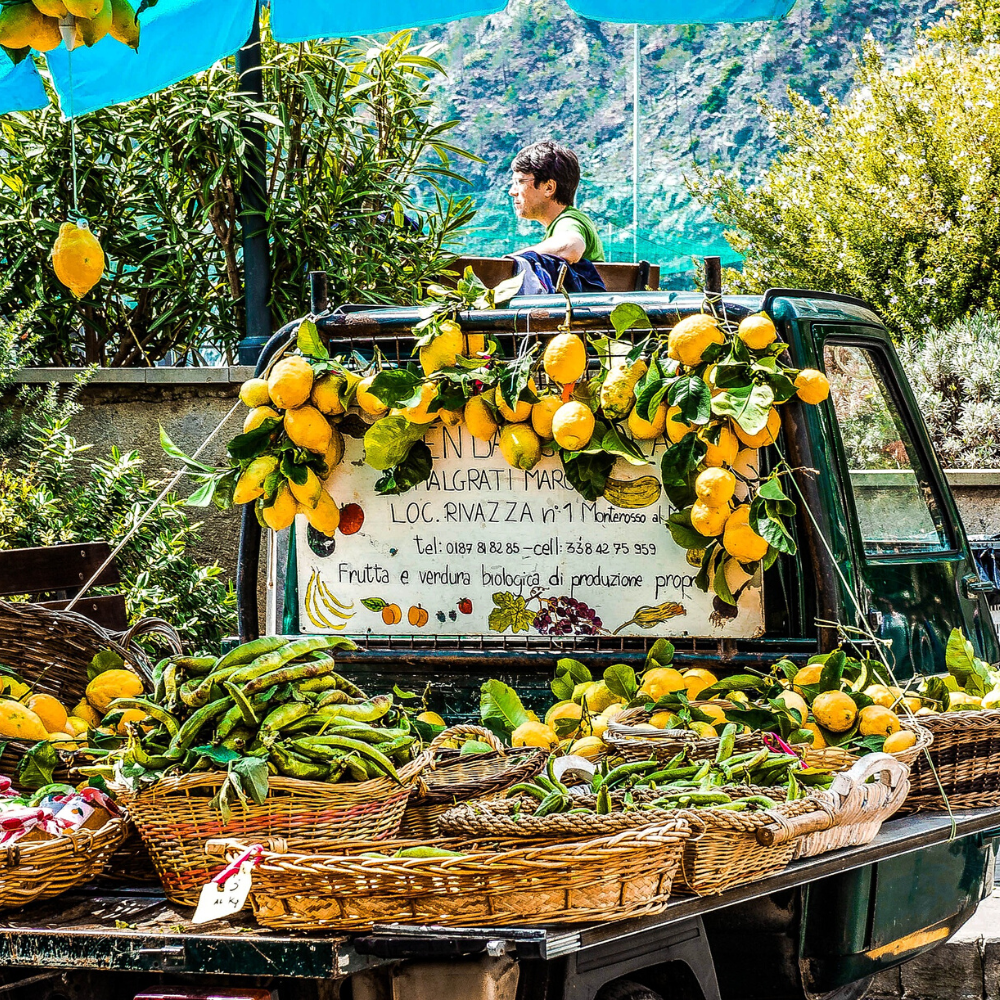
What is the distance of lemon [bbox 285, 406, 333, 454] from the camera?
3.50 m

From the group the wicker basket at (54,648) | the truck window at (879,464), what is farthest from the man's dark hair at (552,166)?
the wicker basket at (54,648)

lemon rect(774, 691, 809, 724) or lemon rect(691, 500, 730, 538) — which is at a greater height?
lemon rect(691, 500, 730, 538)

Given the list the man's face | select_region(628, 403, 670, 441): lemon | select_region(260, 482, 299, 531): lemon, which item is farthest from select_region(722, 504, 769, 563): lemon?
the man's face

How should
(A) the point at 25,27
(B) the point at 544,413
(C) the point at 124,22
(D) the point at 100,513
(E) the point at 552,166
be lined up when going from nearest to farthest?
(A) the point at 25,27, (C) the point at 124,22, (B) the point at 544,413, (E) the point at 552,166, (D) the point at 100,513

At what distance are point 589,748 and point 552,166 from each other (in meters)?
2.58

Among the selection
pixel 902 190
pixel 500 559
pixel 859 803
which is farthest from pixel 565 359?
pixel 902 190

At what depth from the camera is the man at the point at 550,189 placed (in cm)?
464

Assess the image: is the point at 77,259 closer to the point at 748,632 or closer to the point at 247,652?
the point at 247,652

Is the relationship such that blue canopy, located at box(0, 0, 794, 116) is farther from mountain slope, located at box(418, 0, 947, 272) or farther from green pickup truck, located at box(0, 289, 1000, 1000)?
mountain slope, located at box(418, 0, 947, 272)

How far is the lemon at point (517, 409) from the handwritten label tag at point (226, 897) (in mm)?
1568

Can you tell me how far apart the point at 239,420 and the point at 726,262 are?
44.5 feet

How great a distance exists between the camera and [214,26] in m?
4.36

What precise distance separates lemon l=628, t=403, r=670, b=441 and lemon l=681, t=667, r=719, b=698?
2.12 feet

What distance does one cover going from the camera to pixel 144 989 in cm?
248
